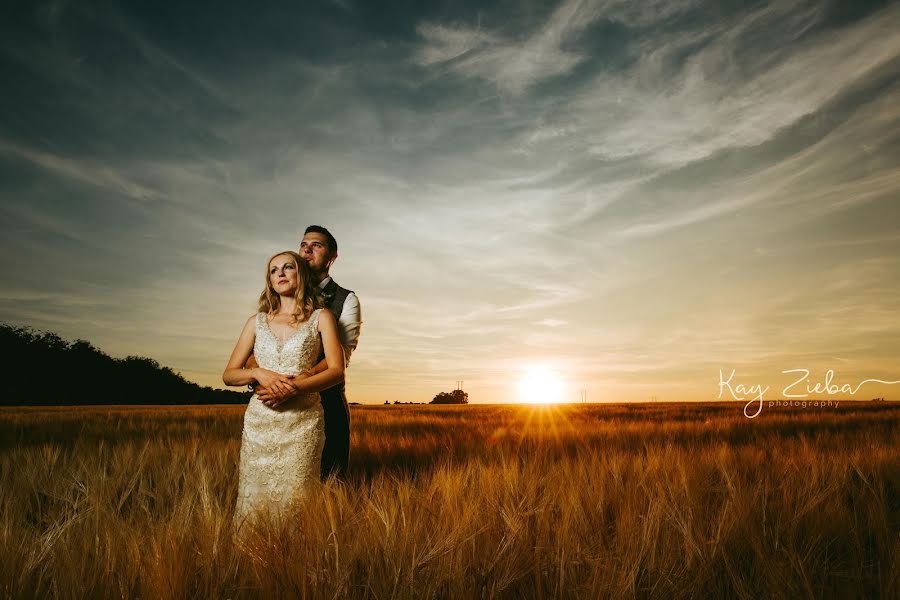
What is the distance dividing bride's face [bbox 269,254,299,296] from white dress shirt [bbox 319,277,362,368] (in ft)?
2.00

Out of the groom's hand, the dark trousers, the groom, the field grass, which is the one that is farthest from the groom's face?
the field grass

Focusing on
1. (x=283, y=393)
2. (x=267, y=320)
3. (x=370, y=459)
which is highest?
(x=267, y=320)

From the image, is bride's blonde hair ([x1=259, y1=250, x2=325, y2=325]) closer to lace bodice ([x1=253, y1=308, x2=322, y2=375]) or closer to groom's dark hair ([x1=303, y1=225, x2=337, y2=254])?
lace bodice ([x1=253, y1=308, x2=322, y2=375])

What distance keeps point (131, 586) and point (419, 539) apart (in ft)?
3.19

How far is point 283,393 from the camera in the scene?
119 inches

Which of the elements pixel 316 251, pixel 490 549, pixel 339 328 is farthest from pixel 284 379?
pixel 490 549

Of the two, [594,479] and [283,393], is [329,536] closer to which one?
[283,393]

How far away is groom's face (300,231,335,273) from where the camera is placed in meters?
3.95

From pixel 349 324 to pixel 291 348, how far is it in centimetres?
69

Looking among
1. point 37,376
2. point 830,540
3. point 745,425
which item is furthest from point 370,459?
point 37,376

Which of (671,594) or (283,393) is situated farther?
(283,393)

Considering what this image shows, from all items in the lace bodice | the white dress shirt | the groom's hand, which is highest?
the white dress shirt

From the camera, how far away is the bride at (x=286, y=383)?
3.16 m

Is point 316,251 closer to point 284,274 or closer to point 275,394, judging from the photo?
point 284,274
